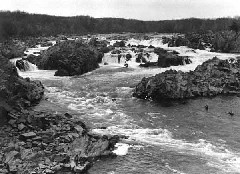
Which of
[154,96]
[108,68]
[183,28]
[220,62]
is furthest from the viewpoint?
[183,28]

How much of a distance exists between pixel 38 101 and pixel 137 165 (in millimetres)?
18881

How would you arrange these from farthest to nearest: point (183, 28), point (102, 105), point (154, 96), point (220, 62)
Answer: point (183, 28), point (220, 62), point (154, 96), point (102, 105)

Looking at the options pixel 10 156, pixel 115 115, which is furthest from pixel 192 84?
pixel 10 156

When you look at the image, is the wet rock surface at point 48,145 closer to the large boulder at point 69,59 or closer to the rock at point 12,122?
the rock at point 12,122

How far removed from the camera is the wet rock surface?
70.9 feet

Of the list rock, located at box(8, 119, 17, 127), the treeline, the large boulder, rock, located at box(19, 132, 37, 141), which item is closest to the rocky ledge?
the large boulder

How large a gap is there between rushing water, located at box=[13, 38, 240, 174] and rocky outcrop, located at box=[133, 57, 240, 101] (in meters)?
1.78

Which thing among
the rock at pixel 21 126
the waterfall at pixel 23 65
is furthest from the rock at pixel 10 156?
the waterfall at pixel 23 65

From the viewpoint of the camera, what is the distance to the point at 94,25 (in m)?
185

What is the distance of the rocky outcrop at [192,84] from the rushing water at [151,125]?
1777mm

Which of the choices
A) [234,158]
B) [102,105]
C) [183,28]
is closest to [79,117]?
[102,105]

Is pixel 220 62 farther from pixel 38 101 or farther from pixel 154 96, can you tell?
pixel 38 101

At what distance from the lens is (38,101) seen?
3841 cm

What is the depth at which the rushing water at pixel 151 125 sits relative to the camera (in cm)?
2328
